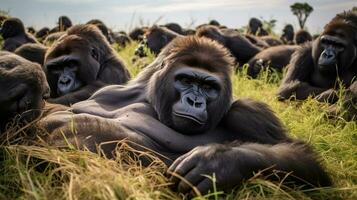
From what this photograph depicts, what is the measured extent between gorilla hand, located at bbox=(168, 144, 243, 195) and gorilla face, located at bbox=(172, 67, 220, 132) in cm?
61

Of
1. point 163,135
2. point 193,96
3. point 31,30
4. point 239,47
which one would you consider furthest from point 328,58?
point 31,30

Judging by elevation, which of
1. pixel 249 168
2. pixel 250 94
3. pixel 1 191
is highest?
pixel 249 168

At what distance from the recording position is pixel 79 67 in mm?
6406

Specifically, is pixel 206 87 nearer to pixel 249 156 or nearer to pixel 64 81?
pixel 249 156

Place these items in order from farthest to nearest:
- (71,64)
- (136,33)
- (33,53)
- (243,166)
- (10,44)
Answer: (136,33) → (10,44) → (33,53) → (71,64) → (243,166)

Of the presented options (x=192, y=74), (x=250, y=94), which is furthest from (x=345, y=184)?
(x=250, y=94)

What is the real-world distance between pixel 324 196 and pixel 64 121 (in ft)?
5.95

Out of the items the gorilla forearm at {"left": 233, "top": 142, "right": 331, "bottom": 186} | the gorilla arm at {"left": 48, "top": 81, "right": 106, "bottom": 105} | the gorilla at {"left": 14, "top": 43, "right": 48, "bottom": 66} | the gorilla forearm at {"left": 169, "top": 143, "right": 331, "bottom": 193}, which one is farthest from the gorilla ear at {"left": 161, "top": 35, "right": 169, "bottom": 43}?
the gorilla forearm at {"left": 169, "top": 143, "right": 331, "bottom": 193}

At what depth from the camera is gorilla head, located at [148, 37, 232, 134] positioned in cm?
379

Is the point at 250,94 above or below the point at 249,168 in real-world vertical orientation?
below

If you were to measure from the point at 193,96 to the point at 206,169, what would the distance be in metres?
0.88

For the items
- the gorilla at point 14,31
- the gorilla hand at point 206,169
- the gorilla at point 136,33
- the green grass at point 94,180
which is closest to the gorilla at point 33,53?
the gorilla at point 14,31

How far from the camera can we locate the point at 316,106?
6453 mm

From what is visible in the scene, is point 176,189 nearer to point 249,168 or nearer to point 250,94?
point 249,168
